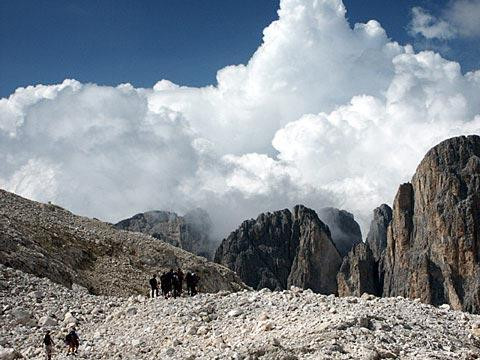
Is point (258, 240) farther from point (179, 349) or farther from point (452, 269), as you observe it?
point (179, 349)

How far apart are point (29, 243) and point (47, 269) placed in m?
4.19

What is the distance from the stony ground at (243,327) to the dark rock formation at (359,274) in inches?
5176

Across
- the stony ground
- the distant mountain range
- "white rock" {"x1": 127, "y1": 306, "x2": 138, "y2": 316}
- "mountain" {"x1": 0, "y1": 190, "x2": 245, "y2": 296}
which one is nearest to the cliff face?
the distant mountain range

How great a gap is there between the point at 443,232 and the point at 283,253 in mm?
51074

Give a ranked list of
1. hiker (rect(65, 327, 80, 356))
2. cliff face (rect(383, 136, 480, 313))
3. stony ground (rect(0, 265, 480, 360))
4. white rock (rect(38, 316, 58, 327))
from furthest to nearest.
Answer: cliff face (rect(383, 136, 480, 313)), white rock (rect(38, 316, 58, 327)), hiker (rect(65, 327, 80, 356)), stony ground (rect(0, 265, 480, 360))

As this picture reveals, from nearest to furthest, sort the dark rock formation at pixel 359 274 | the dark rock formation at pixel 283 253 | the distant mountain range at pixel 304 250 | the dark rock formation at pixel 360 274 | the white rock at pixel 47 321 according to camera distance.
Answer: the white rock at pixel 47 321, the distant mountain range at pixel 304 250, the dark rock formation at pixel 359 274, the dark rock formation at pixel 360 274, the dark rock formation at pixel 283 253

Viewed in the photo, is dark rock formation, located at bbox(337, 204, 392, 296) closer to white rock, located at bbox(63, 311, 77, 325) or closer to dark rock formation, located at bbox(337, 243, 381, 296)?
dark rock formation, located at bbox(337, 243, 381, 296)

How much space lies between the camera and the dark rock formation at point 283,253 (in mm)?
167750

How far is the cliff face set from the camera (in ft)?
442

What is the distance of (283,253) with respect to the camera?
6954 inches

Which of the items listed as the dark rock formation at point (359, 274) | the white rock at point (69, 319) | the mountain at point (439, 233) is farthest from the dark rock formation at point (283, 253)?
the white rock at point (69, 319)

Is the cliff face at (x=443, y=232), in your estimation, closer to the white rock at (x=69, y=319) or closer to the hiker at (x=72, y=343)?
the white rock at (x=69, y=319)

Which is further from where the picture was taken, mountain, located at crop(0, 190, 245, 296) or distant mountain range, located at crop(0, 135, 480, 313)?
distant mountain range, located at crop(0, 135, 480, 313)

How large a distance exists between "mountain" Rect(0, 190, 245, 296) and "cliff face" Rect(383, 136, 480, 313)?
87652mm
